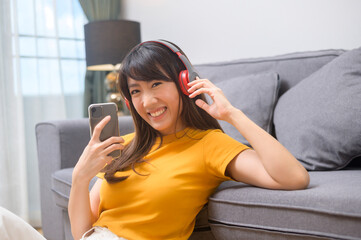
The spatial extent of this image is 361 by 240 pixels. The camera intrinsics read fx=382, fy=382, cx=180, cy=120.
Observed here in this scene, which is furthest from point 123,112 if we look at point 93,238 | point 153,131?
point 93,238

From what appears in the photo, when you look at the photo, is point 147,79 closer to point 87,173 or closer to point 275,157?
point 87,173

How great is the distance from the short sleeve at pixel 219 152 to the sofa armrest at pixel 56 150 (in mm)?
1052

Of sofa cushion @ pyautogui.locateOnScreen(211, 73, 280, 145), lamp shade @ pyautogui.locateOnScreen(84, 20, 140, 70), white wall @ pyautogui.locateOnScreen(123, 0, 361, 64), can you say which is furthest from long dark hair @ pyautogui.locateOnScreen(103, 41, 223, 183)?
lamp shade @ pyautogui.locateOnScreen(84, 20, 140, 70)

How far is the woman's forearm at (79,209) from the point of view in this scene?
3.70 ft

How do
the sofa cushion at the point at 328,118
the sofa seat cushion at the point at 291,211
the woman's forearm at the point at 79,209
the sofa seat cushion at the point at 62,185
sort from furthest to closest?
the sofa seat cushion at the point at 62,185 → the sofa cushion at the point at 328,118 → the woman's forearm at the point at 79,209 → the sofa seat cushion at the point at 291,211

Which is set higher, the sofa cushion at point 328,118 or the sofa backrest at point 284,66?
the sofa backrest at point 284,66

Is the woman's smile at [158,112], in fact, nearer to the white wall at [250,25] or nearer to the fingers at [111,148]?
the fingers at [111,148]

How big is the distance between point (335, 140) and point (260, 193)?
0.45 meters

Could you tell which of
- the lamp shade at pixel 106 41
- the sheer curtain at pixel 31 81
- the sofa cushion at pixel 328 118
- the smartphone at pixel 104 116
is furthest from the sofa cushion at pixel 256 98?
the sheer curtain at pixel 31 81

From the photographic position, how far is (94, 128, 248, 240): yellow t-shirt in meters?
1.04

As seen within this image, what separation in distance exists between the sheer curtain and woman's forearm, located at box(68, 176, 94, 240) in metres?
1.75

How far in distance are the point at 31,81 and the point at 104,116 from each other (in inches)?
76.2

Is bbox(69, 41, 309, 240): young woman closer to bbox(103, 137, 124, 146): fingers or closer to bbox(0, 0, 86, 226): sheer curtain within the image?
bbox(103, 137, 124, 146): fingers

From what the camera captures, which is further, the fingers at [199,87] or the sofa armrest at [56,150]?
the sofa armrest at [56,150]
